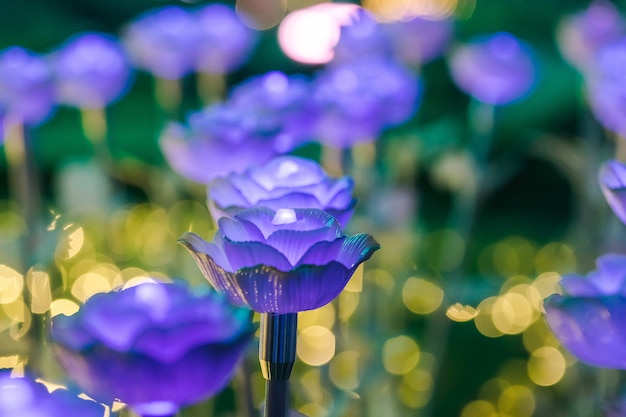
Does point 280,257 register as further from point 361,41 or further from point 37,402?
point 361,41

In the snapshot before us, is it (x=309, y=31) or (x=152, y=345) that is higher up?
(x=152, y=345)

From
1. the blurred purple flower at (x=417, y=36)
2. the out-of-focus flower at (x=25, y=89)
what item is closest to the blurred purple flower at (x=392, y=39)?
the blurred purple flower at (x=417, y=36)

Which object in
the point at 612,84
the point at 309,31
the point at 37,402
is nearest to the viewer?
the point at 37,402

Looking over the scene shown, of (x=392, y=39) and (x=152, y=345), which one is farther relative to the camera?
(x=392, y=39)

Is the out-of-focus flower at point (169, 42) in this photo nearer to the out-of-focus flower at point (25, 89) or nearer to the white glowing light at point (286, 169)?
the out-of-focus flower at point (25, 89)

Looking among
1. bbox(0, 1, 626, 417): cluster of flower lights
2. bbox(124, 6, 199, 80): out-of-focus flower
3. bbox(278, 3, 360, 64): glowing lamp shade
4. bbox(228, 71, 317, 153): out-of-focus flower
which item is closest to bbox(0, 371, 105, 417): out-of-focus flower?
bbox(0, 1, 626, 417): cluster of flower lights

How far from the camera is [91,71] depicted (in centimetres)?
28

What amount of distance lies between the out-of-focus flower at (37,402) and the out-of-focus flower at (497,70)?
0.83ft

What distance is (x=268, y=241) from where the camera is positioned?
4.4 inches

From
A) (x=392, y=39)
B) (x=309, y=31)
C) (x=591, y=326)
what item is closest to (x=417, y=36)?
(x=392, y=39)

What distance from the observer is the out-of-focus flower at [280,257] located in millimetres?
107

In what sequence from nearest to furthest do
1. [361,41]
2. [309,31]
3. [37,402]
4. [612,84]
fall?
[37,402], [612,84], [361,41], [309,31]

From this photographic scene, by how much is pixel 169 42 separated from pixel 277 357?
208mm

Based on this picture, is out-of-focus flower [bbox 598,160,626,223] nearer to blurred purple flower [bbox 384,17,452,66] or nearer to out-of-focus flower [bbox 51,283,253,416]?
out-of-focus flower [bbox 51,283,253,416]
